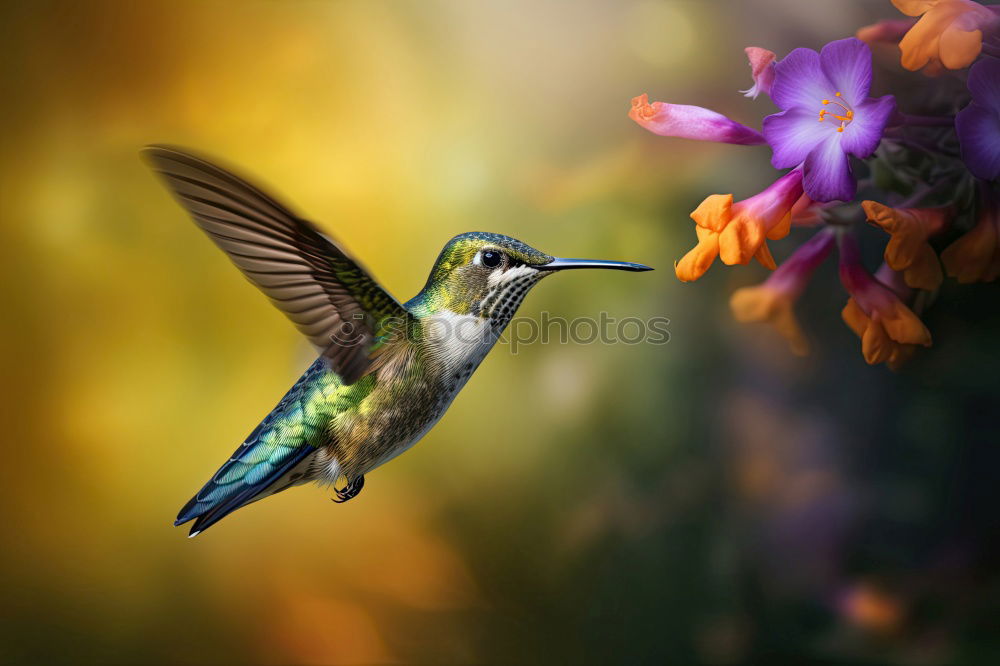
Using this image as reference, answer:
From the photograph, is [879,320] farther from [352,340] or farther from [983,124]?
[352,340]

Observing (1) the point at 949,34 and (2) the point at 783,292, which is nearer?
(1) the point at 949,34

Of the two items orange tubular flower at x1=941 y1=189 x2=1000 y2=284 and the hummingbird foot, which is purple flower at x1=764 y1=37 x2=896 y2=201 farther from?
the hummingbird foot

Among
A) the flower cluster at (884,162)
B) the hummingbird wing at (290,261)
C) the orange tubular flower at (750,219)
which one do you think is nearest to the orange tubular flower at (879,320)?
the flower cluster at (884,162)

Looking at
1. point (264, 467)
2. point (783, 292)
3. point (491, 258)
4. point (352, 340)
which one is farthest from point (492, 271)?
point (783, 292)

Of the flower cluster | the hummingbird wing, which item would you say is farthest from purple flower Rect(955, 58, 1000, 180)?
the hummingbird wing

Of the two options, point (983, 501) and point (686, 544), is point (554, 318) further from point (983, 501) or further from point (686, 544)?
point (983, 501)

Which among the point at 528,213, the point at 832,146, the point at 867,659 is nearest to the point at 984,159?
the point at 832,146

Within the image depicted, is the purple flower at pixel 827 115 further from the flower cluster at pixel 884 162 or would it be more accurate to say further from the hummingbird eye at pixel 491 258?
the hummingbird eye at pixel 491 258
